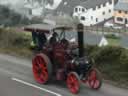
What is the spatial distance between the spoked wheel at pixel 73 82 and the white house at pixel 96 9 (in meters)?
33.6

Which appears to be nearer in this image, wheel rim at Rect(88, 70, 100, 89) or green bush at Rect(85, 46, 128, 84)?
wheel rim at Rect(88, 70, 100, 89)

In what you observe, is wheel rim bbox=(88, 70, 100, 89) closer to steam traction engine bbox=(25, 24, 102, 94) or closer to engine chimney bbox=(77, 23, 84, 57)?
steam traction engine bbox=(25, 24, 102, 94)

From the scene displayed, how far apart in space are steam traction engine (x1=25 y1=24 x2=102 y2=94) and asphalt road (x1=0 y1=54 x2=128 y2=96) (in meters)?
0.20

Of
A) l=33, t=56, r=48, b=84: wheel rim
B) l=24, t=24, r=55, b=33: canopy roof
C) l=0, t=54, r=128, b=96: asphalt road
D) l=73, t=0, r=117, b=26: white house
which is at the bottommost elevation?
l=0, t=54, r=128, b=96: asphalt road

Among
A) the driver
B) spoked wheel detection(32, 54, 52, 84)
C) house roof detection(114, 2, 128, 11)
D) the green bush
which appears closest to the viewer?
spoked wheel detection(32, 54, 52, 84)

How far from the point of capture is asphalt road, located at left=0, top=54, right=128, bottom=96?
12.1 metres

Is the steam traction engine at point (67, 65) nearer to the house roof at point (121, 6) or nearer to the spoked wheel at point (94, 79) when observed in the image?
the spoked wheel at point (94, 79)

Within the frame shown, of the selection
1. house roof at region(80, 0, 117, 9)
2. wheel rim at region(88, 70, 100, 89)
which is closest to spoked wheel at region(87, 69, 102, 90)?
wheel rim at region(88, 70, 100, 89)

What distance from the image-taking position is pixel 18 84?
13.1 m

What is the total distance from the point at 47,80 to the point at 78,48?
134cm

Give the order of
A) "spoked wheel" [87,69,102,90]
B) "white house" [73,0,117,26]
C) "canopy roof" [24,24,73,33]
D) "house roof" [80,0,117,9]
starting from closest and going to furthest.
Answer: "spoked wheel" [87,69,102,90], "canopy roof" [24,24,73,33], "white house" [73,0,117,26], "house roof" [80,0,117,9]

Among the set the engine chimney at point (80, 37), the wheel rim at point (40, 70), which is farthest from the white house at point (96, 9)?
the engine chimney at point (80, 37)

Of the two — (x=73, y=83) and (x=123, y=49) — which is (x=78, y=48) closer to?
Answer: (x=73, y=83)

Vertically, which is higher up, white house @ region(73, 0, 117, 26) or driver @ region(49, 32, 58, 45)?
white house @ region(73, 0, 117, 26)
